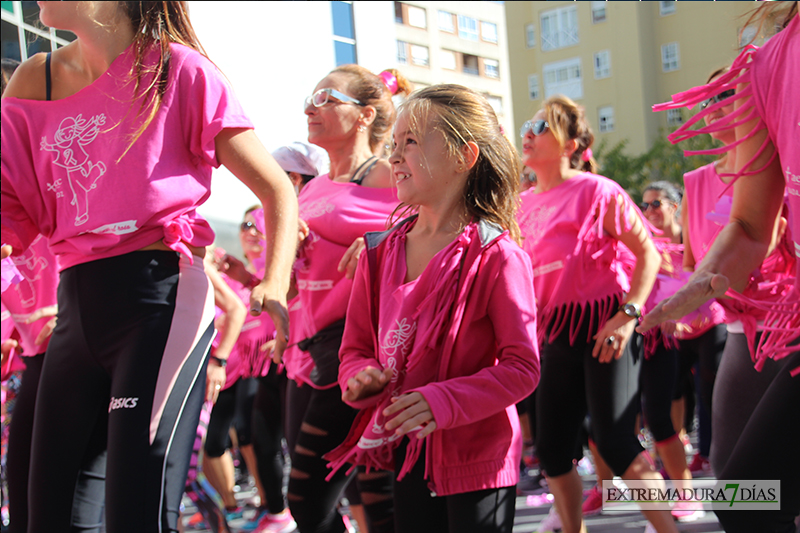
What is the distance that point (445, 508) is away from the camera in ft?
6.46

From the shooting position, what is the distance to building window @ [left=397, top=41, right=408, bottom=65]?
132 ft

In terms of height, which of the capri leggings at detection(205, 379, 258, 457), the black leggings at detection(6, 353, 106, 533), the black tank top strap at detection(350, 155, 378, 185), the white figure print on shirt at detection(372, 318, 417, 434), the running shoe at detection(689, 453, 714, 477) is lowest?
the running shoe at detection(689, 453, 714, 477)

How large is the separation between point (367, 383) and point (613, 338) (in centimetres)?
169

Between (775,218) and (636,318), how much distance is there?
1284mm

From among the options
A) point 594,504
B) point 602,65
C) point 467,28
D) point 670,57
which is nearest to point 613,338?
point 594,504

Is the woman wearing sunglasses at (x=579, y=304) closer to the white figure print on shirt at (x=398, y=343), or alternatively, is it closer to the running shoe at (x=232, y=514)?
the white figure print on shirt at (x=398, y=343)

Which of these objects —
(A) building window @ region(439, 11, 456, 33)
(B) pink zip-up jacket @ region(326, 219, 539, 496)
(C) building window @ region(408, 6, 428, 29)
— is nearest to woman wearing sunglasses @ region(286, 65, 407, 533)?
(B) pink zip-up jacket @ region(326, 219, 539, 496)

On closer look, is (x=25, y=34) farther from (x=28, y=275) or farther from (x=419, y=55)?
(x=419, y=55)

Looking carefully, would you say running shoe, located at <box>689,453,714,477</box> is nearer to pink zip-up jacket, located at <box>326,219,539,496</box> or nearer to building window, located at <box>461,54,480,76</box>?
pink zip-up jacket, located at <box>326,219,539,496</box>

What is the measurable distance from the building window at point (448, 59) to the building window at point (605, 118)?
1026cm

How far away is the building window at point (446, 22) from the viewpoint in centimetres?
4278

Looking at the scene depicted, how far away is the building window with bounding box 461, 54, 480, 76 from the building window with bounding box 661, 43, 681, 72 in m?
11.7

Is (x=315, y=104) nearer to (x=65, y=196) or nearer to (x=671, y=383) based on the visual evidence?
(x=65, y=196)

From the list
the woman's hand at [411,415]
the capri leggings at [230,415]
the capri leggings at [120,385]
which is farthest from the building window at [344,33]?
the woman's hand at [411,415]
